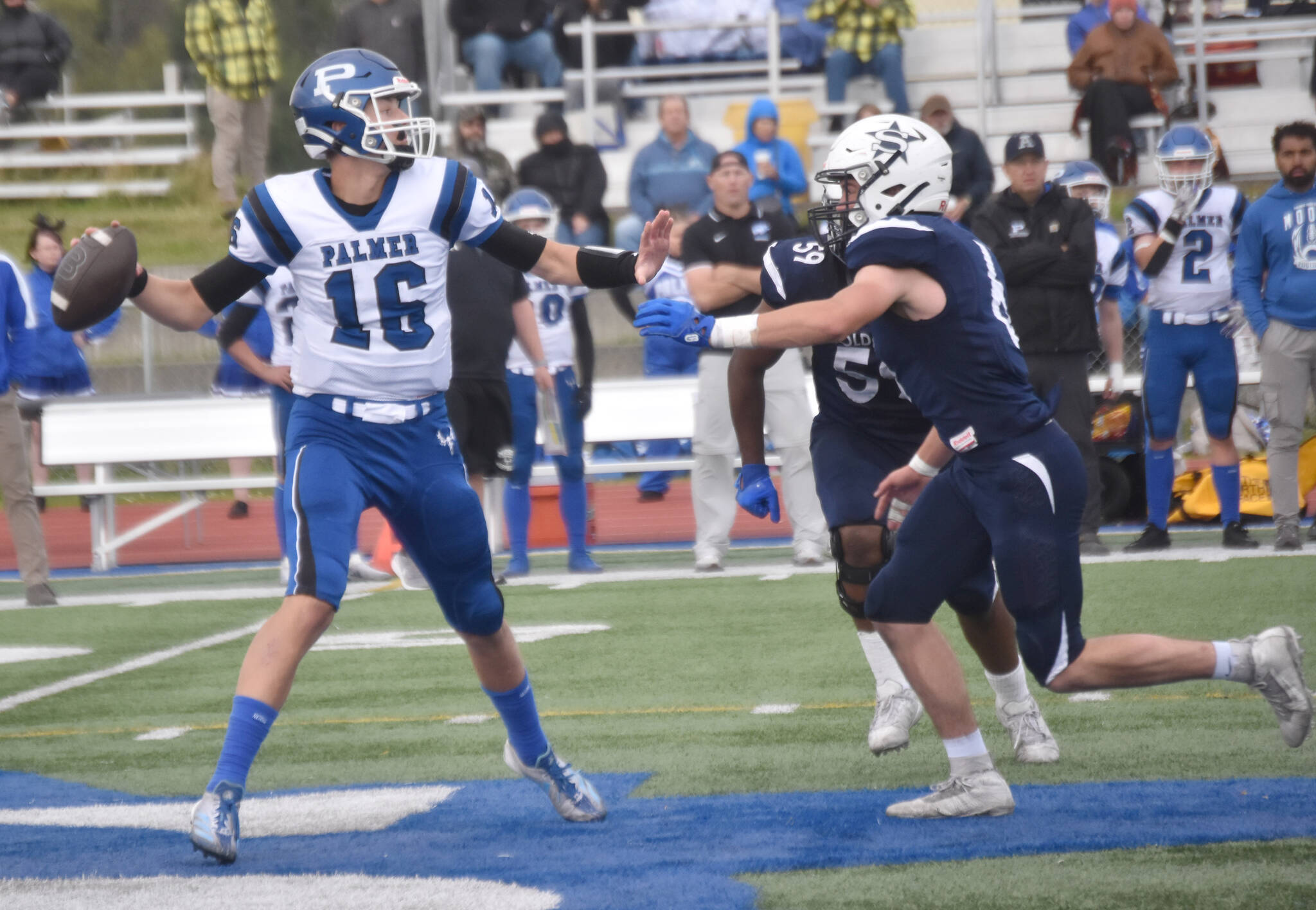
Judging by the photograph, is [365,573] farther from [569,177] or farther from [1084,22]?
[1084,22]

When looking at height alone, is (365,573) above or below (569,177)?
below

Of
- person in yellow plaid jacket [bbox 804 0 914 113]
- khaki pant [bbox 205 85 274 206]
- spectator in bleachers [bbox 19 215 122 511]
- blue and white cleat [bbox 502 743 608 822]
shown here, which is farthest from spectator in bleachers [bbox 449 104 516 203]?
blue and white cleat [bbox 502 743 608 822]

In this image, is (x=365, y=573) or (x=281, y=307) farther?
(x=365, y=573)

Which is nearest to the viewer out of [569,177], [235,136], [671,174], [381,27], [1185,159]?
[1185,159]

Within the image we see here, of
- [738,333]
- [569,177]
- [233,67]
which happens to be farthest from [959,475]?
[233,67]

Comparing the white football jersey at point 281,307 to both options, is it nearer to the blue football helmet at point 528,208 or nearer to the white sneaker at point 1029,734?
the blue football helmet at point 528,208

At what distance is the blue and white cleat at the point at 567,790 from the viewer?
4191mm

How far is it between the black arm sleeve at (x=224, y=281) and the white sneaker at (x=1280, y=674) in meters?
2.59

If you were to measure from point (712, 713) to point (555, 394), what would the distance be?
12.8 feet

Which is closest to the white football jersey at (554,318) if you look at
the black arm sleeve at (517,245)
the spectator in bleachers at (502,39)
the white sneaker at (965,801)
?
the black arm sleeve at (517,245)

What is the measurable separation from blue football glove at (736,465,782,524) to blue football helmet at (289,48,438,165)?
1.42m

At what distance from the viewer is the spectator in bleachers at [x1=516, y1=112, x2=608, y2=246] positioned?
1246 centimetres

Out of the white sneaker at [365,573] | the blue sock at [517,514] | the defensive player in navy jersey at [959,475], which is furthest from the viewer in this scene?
the white sneaker at [365,573]

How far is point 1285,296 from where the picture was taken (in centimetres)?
856
